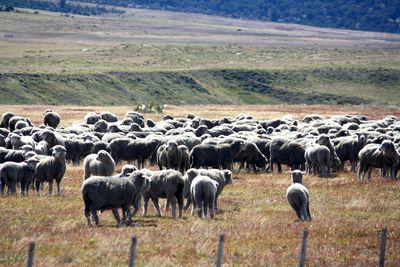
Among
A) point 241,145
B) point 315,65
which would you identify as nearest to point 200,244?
point 241,145

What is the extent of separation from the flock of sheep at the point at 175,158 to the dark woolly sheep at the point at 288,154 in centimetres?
4

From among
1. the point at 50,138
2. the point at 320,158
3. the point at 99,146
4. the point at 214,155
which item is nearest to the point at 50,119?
the point at 99,146

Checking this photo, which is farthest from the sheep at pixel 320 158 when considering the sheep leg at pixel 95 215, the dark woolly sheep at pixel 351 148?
the sheep leg at pixel 95 215

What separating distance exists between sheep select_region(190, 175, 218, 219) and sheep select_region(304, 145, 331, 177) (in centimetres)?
1088

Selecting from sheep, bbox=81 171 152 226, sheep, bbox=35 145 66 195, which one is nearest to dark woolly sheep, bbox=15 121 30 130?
sheep, bbox=35 145 66 195

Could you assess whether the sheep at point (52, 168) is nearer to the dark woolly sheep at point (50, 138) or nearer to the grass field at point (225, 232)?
the grass field at point (225, 232)

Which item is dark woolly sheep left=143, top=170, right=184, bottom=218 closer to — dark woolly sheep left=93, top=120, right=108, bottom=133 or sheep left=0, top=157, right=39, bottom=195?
sheep left=0, top=157, right=39, bottom=195

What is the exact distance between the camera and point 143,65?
14375 centimetres

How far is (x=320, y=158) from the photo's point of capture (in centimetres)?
3506

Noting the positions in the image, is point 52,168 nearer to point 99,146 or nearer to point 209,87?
point 99,146

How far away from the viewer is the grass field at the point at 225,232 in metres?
18.7

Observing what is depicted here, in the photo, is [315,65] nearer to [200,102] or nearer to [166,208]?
[200,102]

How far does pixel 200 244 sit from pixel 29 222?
4.96 meters

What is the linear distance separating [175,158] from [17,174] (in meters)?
7.58
